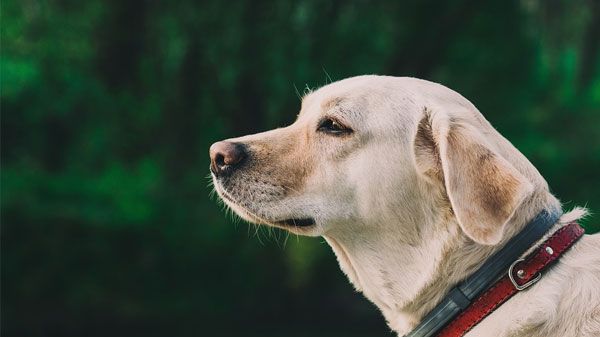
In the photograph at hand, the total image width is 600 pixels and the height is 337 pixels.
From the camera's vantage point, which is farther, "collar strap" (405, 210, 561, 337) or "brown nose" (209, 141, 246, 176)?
"brown nose" (209, 141, 246, 176)

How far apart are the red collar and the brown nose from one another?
43.0 inches

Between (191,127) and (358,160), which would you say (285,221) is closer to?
(358,160)

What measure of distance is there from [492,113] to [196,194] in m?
5.68

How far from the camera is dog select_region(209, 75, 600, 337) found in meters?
2.74

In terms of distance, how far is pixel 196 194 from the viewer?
41.1ft

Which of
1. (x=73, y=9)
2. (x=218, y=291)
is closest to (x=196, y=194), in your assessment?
(x=218, y=291)

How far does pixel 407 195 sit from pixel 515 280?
54 cm

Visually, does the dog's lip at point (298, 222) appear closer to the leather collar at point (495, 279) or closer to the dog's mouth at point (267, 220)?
the dog's mouth at point (267, 220)

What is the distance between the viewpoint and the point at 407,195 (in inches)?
Result: 122

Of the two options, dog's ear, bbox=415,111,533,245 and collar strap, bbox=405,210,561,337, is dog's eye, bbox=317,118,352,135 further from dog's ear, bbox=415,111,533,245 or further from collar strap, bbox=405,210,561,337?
collar strap, bbox=405,210,561,337

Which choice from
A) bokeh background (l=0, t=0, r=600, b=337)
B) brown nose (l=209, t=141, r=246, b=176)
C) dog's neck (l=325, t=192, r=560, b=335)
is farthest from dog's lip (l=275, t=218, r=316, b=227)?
bokeh background (l=0, t=0, r=600, b=337)

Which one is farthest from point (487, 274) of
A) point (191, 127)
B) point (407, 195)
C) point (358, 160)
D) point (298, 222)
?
point (191, 127)

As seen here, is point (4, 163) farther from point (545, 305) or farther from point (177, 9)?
point (545, 305)

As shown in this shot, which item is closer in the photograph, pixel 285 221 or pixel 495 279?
pixel 495 279
